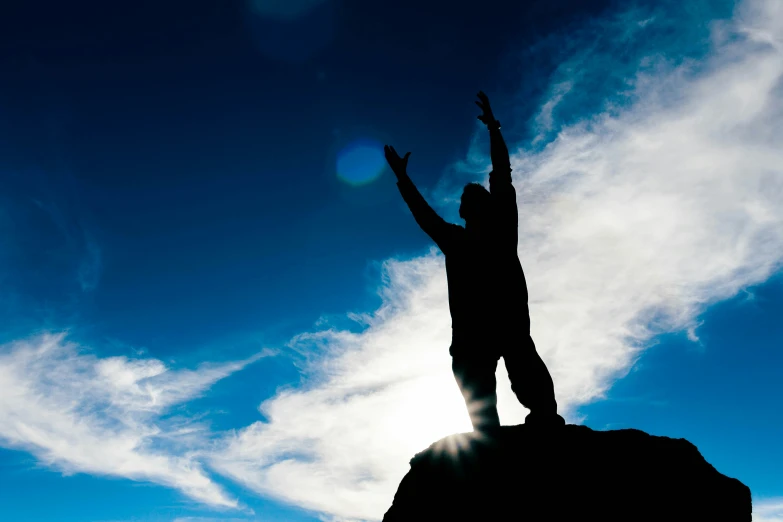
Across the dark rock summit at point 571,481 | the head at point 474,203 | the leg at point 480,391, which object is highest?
the head at point 474,203

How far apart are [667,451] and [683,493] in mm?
433

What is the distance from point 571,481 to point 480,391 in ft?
4.34

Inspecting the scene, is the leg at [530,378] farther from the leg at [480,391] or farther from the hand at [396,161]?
the hand at [396,161]

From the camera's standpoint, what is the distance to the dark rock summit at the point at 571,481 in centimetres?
438

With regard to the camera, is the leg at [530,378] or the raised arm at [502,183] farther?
the raised arm at [502,183]

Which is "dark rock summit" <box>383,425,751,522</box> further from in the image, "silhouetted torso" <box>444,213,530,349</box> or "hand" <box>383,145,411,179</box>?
"hand" <box>383,145,411,179</box>

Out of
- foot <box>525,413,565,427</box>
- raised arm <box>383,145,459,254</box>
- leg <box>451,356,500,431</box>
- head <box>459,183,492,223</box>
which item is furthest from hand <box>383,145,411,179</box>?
foot <box>525,413,565,427</box>

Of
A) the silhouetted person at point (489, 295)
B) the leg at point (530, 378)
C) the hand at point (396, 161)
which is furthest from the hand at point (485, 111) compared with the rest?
the leg at point (530, 378)

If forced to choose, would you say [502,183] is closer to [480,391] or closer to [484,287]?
[484,287]

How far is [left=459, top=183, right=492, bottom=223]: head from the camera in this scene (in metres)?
6.15

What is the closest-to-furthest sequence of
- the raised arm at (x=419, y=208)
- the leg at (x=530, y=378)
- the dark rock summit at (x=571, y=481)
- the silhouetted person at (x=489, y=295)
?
the dark rock summit at (x=571, y=481)
the leg at (x=530, y=378)
the silhouetted person at (x=489, y=295)
the raised arm at (x=419, y=208)

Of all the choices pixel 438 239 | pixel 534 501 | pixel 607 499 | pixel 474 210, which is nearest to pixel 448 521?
pixel 534 501

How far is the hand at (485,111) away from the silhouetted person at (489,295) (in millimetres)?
13

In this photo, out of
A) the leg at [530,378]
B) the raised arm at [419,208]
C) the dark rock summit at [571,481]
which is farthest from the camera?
the raised arm at [419,208]
